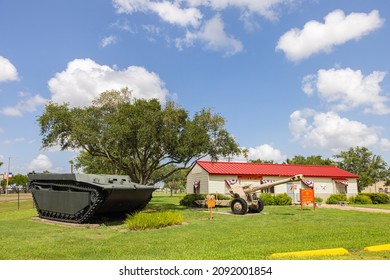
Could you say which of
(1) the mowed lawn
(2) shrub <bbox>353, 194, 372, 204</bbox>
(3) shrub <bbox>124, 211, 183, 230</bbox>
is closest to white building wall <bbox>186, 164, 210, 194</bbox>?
(2) shrub <bbox>353, 194, 372, 204</bbox>

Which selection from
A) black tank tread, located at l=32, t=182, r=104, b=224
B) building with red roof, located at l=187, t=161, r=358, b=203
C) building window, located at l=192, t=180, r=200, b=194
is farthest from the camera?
building window, located at l=192, t=180, r=200, b=194

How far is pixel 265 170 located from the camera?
3678 cm

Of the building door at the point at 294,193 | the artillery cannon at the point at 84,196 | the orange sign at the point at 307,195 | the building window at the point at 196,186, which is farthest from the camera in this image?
the building window at the point at 196,186

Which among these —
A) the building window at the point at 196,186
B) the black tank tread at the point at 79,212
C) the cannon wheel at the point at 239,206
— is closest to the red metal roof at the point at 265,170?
the building window at the point at 196,186

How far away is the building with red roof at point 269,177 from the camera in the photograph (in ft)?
110

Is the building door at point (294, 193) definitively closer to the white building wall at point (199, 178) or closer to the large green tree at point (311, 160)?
the white building wall at point (199, 178)

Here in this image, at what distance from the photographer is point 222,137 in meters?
23.0

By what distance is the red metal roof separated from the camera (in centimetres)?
3416

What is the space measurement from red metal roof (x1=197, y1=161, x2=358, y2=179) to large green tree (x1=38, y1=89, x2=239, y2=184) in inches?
398

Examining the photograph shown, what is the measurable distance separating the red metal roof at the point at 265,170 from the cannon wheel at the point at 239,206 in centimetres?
1289

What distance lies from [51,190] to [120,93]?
48.1ft

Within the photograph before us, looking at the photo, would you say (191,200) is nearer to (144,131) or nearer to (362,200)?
(144,131)

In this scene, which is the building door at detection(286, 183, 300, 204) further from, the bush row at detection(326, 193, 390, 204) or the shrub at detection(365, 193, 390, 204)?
the shrub at detection(365, 193, 390, 204)

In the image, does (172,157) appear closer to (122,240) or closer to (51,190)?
(51,190)
